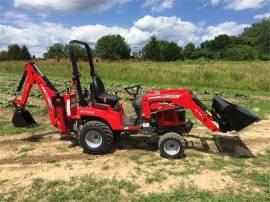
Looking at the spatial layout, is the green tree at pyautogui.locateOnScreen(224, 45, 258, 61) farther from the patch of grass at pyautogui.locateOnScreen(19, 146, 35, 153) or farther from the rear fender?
the patch of grass at pyautogui.locateOnScreen(19, 146, 35, 153)

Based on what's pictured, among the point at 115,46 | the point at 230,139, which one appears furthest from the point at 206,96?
the point at 115,46

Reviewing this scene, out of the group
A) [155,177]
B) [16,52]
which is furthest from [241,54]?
[155,177]

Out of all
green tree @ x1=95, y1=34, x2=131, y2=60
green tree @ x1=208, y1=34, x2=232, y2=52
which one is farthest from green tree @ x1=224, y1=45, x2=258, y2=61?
green tree @ x1=95, y1=34, x2=131, y2=60

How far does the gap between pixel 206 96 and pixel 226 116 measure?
795 centimetres

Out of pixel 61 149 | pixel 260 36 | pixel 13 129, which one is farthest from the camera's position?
pixel 260 36

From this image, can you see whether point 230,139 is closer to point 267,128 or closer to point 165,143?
point 267,128

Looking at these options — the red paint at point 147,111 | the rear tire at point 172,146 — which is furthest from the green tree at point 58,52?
the rear tire at point 172,146

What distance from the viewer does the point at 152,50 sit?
218 feet

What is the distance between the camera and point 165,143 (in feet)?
22.8

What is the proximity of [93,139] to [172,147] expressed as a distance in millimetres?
1441

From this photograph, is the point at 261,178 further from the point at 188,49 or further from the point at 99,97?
the point at 188,49

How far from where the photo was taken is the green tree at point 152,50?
66.4 meters

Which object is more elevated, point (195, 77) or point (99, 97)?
point (99, 97)

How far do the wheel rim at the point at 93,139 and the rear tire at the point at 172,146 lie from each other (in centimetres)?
111
